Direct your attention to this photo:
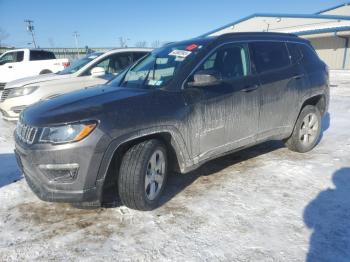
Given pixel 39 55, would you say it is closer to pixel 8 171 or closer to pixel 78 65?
pixel 78 65

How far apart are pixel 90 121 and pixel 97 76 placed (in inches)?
163

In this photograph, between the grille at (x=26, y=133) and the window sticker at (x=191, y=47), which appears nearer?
the grille at (x=26, y=133)

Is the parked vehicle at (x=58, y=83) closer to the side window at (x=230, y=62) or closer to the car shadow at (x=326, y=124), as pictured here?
the side window at (x=230, y=62)

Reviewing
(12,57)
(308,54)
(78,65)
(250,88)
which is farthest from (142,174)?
(12,57)

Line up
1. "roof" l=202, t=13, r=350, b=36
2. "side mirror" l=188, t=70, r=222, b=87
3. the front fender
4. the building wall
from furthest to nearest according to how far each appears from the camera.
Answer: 1. "roof" l=202, t=13, r=350, b=36
2. the building wall
3. "side mirror" l=188, t=70, r=222, b=87
4. the front fender

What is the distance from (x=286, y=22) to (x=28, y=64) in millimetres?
25932

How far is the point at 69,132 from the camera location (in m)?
2.72

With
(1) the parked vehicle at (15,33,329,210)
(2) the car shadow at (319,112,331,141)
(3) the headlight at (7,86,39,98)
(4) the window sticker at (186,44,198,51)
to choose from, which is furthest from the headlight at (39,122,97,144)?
(2) the car shadow at (319,112,331,141)

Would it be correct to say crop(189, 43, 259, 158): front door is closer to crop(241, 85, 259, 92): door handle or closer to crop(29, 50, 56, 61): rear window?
crop(241, 85, 259, 92): door handle

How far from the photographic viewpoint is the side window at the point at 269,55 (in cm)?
415

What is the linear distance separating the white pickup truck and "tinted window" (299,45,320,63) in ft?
37.1

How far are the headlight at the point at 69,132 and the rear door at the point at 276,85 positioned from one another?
7.60 feet

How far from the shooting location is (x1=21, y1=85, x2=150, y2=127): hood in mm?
2795

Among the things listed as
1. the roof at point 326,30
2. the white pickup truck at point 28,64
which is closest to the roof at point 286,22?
the roof at point 326,30
